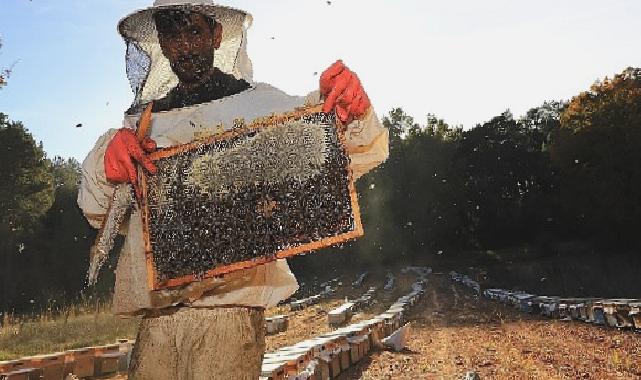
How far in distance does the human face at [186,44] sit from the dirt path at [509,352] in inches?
247

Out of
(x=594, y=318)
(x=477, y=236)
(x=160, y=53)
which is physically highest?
(x=160, y=53)

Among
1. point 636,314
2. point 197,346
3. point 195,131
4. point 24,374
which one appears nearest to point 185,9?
point 195,131

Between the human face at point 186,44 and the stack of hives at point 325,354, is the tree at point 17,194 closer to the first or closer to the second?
the stack of hives at point 325,354

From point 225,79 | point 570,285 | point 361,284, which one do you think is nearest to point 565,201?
point 570,285

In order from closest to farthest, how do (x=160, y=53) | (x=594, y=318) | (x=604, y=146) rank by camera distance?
(x=160, y=53), (x=594, y=318), (x=604, y=146)

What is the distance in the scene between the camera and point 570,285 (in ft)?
86.3

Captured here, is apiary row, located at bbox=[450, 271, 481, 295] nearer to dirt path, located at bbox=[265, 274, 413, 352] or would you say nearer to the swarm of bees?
dirt path, located at bbox=[265, 274, 413, 352]

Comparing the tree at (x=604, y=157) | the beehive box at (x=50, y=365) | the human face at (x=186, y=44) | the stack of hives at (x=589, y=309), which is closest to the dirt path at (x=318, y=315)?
the beehive box at (x=50, y=365)

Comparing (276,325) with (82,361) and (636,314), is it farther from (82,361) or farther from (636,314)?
(636,314)

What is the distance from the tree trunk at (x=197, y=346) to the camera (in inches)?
87.5

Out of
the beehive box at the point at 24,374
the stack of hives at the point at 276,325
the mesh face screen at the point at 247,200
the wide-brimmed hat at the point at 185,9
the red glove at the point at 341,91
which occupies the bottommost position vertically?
the stack of hives at the point at 276,325

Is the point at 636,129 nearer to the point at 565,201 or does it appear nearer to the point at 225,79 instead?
the point at 565,201

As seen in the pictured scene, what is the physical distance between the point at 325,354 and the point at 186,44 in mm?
6048

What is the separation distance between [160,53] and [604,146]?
32499mm
